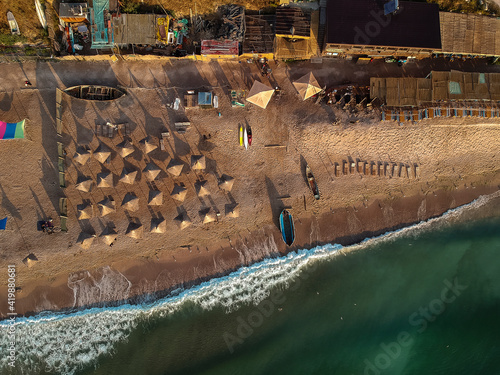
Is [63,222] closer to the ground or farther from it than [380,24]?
closer to the ground

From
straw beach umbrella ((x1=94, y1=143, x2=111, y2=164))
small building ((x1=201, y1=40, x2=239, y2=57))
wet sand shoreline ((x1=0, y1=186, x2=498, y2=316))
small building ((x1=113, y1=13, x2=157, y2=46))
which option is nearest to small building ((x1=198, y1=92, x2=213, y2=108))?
small building ((x1=201, y1=40, x2=239, y2=57))

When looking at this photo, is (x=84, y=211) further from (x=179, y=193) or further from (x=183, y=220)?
(x=183, y=220)

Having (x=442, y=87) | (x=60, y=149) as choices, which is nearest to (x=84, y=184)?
(x=60, y=149)

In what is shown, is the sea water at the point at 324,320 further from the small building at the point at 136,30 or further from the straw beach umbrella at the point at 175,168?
the small building at the point at 136,30

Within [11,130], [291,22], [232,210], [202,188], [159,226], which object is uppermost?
[291,22]

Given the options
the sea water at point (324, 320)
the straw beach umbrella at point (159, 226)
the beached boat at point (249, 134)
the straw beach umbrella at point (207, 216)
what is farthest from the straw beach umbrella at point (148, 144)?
the sea water at point (324, 320)
